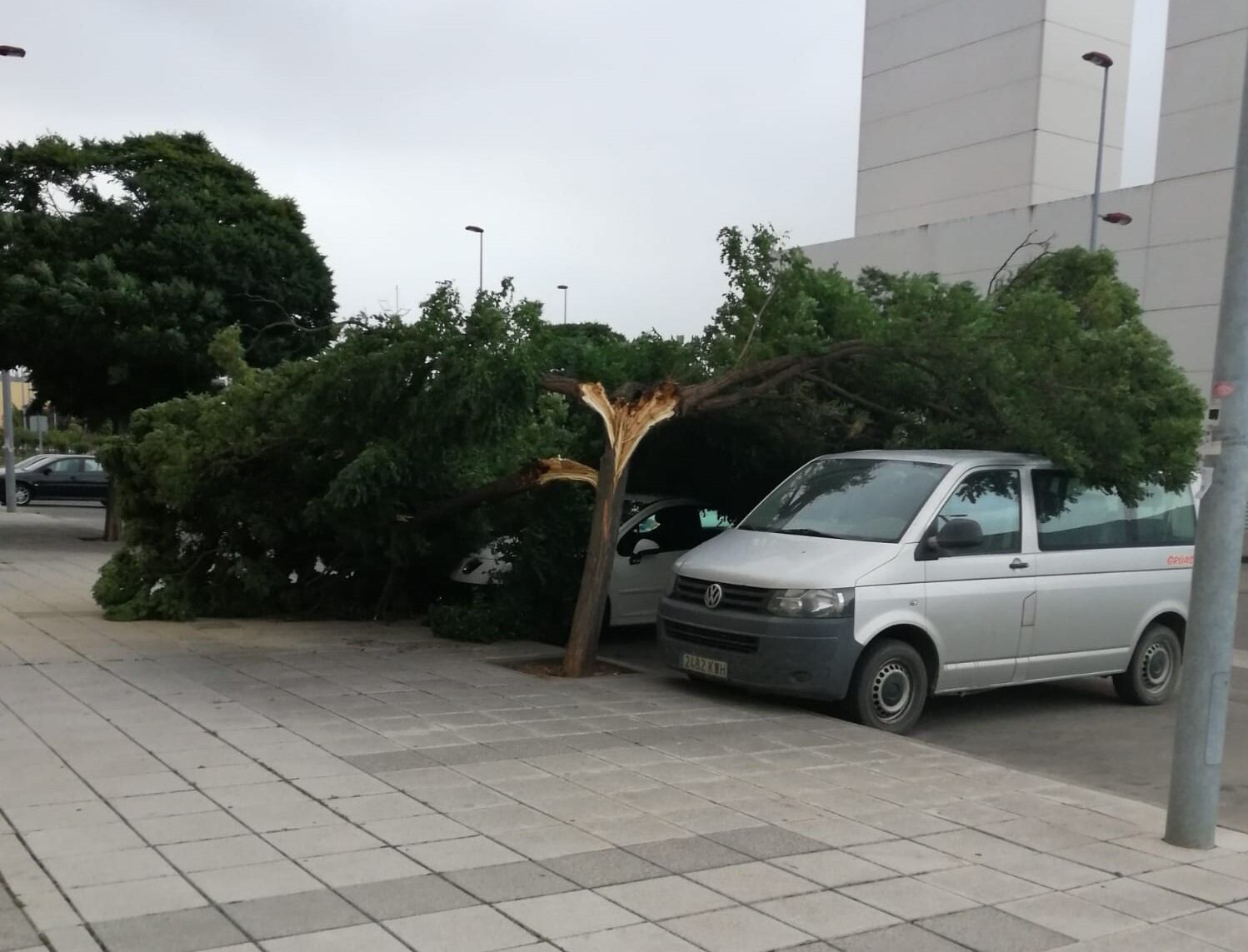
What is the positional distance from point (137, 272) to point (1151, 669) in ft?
53.6

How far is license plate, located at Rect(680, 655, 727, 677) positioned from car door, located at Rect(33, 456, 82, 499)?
31.5 meters

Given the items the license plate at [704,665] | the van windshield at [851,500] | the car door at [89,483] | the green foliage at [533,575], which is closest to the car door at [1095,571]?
the van windshield at [851,500]

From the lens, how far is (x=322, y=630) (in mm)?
11672

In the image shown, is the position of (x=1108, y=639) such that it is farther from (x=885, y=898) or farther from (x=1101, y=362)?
(x=885, y=898)

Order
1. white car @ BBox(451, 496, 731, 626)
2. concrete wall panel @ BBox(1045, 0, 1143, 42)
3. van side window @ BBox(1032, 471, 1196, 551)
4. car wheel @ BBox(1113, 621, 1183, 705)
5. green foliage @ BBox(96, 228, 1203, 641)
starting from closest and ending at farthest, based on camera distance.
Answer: van side window @ BBox(1032, 471, 1196, 551) < green foliage @ BBox(96, 228, 1203, 641) < car wheel @ BBox(1113, 621, 1183, 705) < white car @ BBox(451, 496, 731, 626) < concrete wall panel @ BBox(1045, 0, 1143, 42)

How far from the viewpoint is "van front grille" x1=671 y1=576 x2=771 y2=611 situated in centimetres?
839

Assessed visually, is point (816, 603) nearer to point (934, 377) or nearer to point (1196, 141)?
point (934, 377)

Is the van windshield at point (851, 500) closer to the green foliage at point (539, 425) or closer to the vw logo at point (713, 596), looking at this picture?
the vw logo at point (713, 596)

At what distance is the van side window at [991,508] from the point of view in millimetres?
8828

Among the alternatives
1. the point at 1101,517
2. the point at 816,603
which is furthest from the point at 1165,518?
the point at 816,603

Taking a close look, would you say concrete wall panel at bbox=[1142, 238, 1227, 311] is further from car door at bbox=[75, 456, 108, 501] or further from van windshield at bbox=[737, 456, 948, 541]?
car door at bbox=[75, 456, 108, 501]

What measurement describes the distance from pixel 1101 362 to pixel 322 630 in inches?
289

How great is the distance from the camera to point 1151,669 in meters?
10.1

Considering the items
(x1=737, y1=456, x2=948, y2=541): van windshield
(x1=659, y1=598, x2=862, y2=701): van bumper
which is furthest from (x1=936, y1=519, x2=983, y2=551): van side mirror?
(x1=659, y1=598, x2=862, y2=701): van bumper
